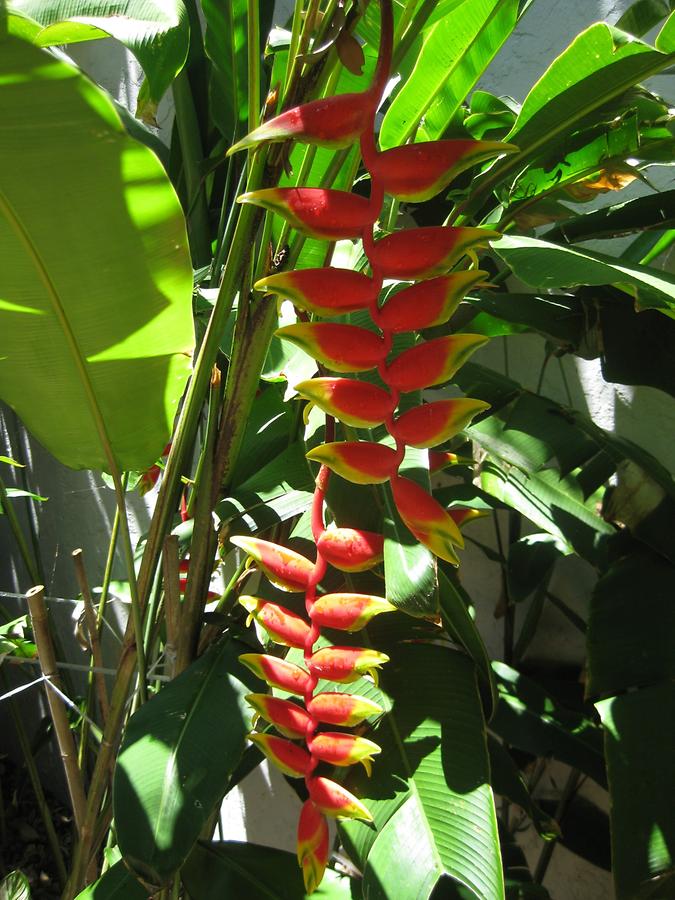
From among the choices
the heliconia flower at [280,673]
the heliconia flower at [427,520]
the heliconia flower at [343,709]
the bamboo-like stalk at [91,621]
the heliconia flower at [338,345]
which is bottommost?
the bamboo-like stalk at [91,621]

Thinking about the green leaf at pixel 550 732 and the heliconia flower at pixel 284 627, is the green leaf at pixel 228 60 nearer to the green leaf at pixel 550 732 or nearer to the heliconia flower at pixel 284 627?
the heliconia flower at pixel 284 627

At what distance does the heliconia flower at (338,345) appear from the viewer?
0.33 meters

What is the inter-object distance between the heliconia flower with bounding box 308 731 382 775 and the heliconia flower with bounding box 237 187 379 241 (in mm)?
265

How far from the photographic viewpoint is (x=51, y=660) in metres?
0.68

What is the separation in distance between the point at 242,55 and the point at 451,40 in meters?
0.23

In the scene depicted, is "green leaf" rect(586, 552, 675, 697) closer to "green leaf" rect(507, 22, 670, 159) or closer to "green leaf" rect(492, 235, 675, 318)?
"green leaf" rect(492, 235, 675, 318)

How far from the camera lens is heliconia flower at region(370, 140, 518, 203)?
0.30 metres

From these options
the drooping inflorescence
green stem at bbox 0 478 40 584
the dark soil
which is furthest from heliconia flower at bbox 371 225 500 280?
the dark soil

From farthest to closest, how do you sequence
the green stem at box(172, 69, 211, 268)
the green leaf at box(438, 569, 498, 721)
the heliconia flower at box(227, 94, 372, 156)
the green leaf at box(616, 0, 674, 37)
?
the green stem at box(172, 69, 211, 268), the green leaf at box(616, 0, 674, 37), the green leaf at box(438, 569, 498, 721), the heliconia flower at box(227, 94, 372, 156)

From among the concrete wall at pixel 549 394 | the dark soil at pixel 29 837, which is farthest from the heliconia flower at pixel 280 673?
the dark soil at pixel 29 837

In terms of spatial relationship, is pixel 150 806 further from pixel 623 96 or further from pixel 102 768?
pixel 623 96

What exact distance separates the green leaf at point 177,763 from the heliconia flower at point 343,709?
141 millimetres

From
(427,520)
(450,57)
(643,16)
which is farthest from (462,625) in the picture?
(643,16)

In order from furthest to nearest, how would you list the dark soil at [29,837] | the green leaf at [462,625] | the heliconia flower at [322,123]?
the dark soil at [29,837] < the green leaf at [462,625] < the heliconia flower at [322,123]
